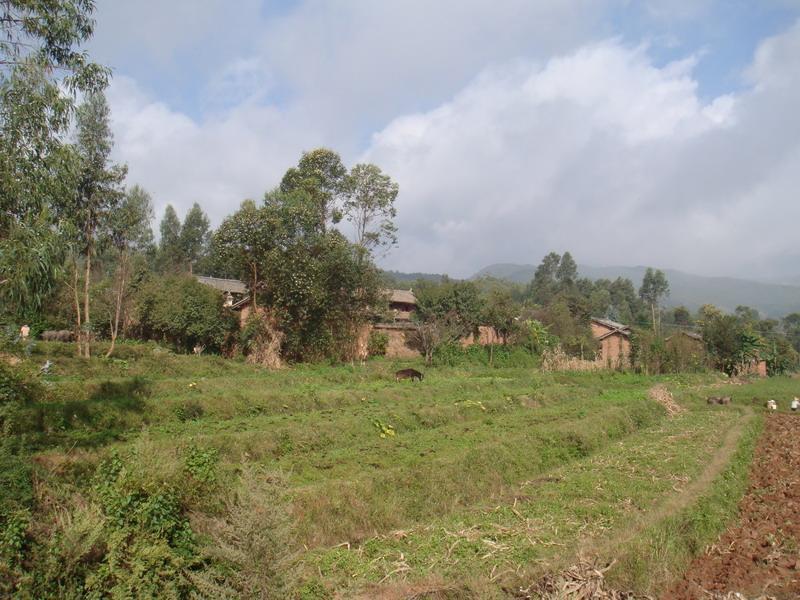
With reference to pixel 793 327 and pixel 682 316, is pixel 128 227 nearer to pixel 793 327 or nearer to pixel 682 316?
pixel 682 316

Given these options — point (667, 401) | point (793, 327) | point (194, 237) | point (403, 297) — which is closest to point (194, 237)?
point (194, 237)

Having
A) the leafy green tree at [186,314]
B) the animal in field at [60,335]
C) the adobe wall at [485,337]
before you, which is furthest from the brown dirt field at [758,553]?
the animal in field at [60,335]

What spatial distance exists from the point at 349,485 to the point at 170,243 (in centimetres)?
6862

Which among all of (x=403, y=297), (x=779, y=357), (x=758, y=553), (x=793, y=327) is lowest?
(x=758, y=553)

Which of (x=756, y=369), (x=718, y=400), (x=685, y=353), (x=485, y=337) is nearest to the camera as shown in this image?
(x=718, y=400)

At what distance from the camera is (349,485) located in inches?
383

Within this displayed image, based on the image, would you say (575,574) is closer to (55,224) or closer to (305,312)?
(55,224)

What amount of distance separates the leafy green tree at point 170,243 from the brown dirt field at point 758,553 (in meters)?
66.5

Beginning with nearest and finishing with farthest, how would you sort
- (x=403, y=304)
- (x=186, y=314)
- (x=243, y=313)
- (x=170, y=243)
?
(x=186, y=314) < (x=243, y=313) < (x=403, y=304) < (x=170, y=243)

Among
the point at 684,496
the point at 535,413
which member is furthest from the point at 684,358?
the point at 684,496

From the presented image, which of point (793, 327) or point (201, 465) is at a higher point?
point (793, 327)

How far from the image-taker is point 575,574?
618 centimetres

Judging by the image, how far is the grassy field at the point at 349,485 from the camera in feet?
17.9

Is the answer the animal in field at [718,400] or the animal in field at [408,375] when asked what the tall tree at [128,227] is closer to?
the animal in field at [408,375]
